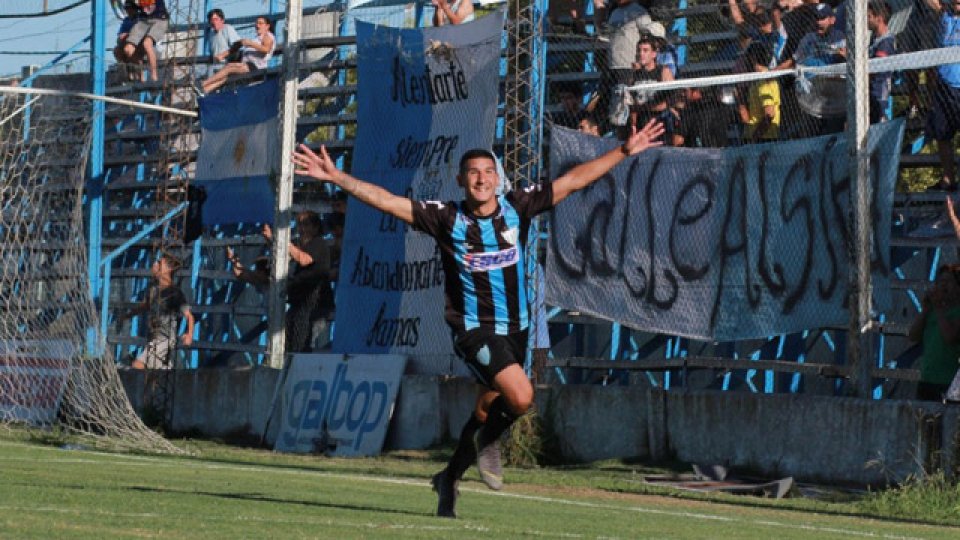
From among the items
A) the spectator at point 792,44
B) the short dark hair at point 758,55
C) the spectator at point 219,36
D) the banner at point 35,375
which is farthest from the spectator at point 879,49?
the spectator at point 219,36

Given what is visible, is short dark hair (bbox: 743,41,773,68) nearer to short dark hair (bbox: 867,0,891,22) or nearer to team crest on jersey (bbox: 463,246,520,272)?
short dark hair (bbox: 867,0,891,22)

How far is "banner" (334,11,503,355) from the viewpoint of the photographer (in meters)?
19.4

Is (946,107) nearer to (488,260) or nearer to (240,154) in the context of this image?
(488,260)

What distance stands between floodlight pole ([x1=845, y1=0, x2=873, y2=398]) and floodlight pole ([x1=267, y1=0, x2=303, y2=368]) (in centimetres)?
792

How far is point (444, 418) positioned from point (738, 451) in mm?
3909

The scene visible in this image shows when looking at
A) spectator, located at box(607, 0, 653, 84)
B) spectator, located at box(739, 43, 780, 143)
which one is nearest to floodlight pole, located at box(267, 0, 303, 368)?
spectator, located at box(607, 0, 653, 84)

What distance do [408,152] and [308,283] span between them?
7.26 feet

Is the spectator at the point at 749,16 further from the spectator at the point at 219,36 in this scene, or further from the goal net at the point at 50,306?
the spectator at the point at 219,36

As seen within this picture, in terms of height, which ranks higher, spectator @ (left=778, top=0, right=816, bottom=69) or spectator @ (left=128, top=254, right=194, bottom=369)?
spectator @ (left=778, top=0, right=816, bottom=69)

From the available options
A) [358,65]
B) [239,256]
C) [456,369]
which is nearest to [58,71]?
[239,256]

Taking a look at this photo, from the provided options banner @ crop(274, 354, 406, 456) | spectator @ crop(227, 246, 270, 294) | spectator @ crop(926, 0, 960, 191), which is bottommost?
banner @ crop(274, 354, 406, 456)

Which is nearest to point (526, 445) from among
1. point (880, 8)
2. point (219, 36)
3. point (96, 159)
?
point (880, 8)

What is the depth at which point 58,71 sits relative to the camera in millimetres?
31109

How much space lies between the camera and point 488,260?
36.1 ft
